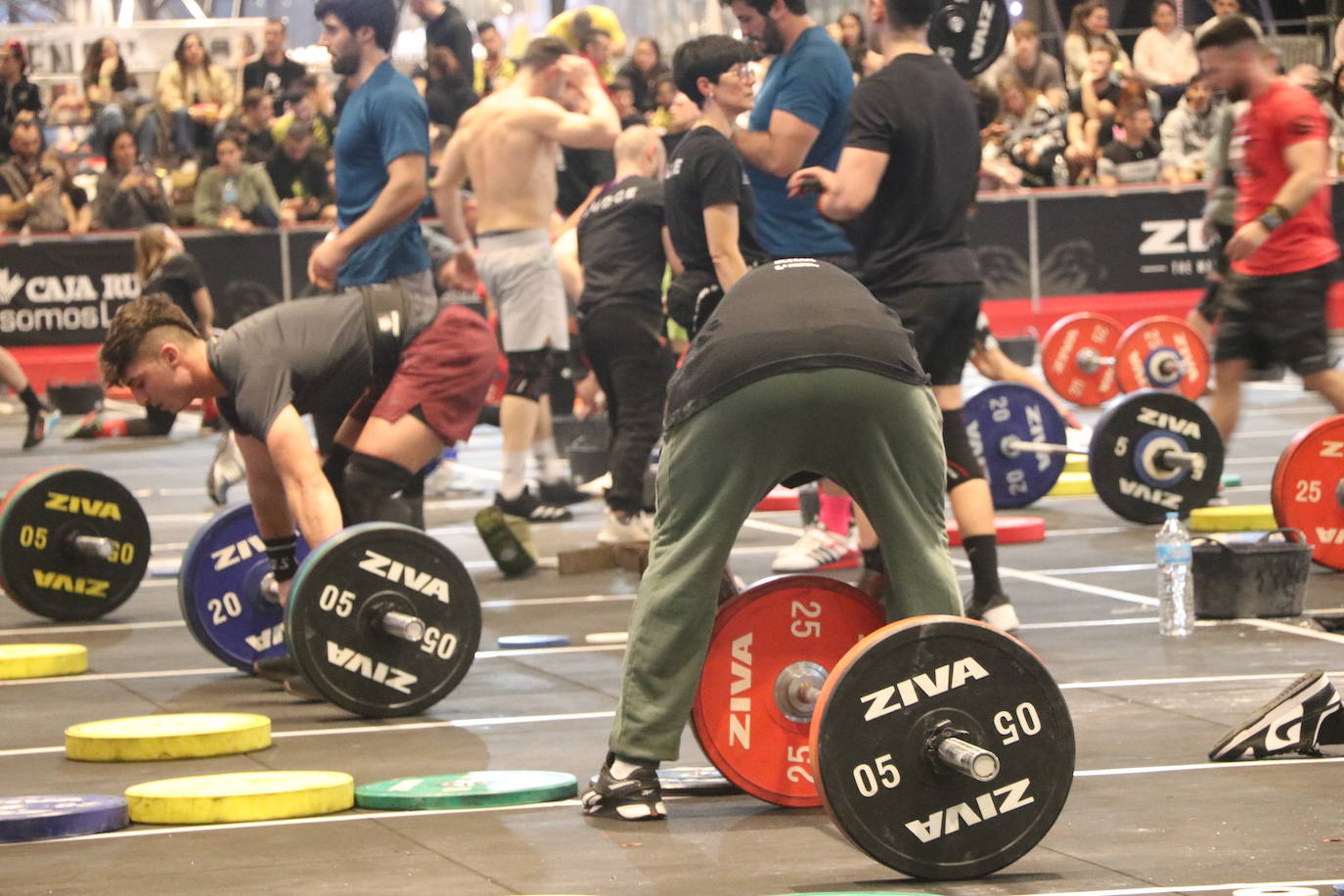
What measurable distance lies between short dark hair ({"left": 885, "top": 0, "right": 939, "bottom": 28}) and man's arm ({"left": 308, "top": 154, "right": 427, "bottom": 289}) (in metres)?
1.81

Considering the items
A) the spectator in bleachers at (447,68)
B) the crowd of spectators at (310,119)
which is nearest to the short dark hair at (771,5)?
the crowd of spectators at (310,119)

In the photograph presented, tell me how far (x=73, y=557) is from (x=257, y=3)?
19.1 meters

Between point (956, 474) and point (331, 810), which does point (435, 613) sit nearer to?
point (331, 810)

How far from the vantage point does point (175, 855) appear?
13.8 ft

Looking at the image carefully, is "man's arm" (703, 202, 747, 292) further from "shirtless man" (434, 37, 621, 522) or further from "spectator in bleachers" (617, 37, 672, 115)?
"spectator in bleachers" (617, 37, 672, 115)


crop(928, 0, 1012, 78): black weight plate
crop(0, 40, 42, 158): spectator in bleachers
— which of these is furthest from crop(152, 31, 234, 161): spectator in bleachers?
crop(928, 0, 1012, 78): black weight plate

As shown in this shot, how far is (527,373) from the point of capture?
30.4 ft

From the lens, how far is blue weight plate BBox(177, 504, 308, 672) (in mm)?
6422

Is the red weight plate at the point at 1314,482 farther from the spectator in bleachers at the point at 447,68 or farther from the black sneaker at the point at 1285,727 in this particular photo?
the spectator in bleachers at the point at 447,68

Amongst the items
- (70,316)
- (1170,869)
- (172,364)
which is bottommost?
(70,316)

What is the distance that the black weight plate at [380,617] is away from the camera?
Result: 543 centimetres

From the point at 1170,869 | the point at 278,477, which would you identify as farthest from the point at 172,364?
the point at 1170,869

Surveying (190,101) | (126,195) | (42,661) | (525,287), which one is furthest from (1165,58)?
(42,661)

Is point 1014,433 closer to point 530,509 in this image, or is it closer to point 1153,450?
point 1153,450
